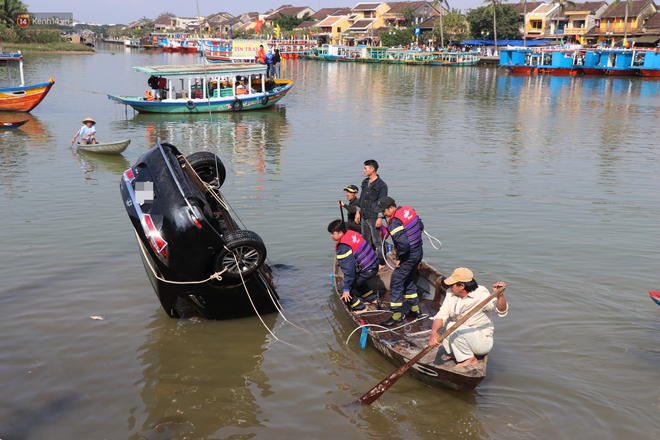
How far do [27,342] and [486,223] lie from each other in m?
8.67

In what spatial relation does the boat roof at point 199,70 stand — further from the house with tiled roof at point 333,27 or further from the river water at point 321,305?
the house with tiled roof at point 333,27

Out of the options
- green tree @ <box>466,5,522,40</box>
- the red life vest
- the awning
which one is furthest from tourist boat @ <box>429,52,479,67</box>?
the red life vest

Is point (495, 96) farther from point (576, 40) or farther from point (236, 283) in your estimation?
point (576, 40)

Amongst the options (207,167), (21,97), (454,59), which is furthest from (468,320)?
(454,59)

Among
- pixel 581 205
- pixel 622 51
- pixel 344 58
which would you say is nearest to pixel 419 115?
pixel 581 205

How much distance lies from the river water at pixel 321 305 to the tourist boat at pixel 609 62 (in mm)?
38946

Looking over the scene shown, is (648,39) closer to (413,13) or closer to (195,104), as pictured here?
(413,13)

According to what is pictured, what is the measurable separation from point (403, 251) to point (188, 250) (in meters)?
2.62

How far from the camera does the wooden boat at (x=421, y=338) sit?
5.58 metres

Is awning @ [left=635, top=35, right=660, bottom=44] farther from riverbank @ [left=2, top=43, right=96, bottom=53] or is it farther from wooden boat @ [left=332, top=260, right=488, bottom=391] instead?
riverbank @ [left=2, top=43, right=96, bottom=53]

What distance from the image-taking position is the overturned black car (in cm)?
635

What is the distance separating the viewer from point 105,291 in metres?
8.18

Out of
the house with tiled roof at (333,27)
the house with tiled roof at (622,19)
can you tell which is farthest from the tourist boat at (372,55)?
the house with tiled roof at (622,19)

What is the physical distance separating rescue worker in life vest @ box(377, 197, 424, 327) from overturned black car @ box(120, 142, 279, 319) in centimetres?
165
